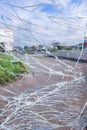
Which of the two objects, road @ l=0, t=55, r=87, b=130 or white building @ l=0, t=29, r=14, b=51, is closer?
white building @ l=0, t=29, r=14, b=51

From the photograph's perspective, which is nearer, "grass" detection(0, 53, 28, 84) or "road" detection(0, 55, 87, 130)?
"grass" detection(0, 53, 28, 84)

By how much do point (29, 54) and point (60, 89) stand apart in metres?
0.28

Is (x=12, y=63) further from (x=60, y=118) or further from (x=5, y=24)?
(x=60, y=118)

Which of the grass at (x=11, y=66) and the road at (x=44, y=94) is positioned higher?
the grass at (x=11, y=66)

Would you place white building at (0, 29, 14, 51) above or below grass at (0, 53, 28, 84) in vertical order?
above

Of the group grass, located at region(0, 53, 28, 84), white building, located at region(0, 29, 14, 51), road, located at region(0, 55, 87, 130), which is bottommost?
road, located at region(0, 55, 87, 130)

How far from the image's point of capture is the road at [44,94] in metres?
1.41

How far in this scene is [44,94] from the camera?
150cm

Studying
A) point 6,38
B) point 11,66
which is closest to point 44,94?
point 11,66

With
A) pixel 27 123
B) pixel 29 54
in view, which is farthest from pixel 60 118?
pixel 29 54

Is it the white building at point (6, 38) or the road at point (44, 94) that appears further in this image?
the road at point (44, 94)

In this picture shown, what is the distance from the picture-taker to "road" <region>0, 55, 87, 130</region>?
55.4 inches

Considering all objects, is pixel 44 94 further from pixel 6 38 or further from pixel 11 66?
pixel 6 38

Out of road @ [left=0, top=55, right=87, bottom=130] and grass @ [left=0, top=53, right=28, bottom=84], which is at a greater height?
grass @ [left=0, top=53, right=28, bottom=84]
